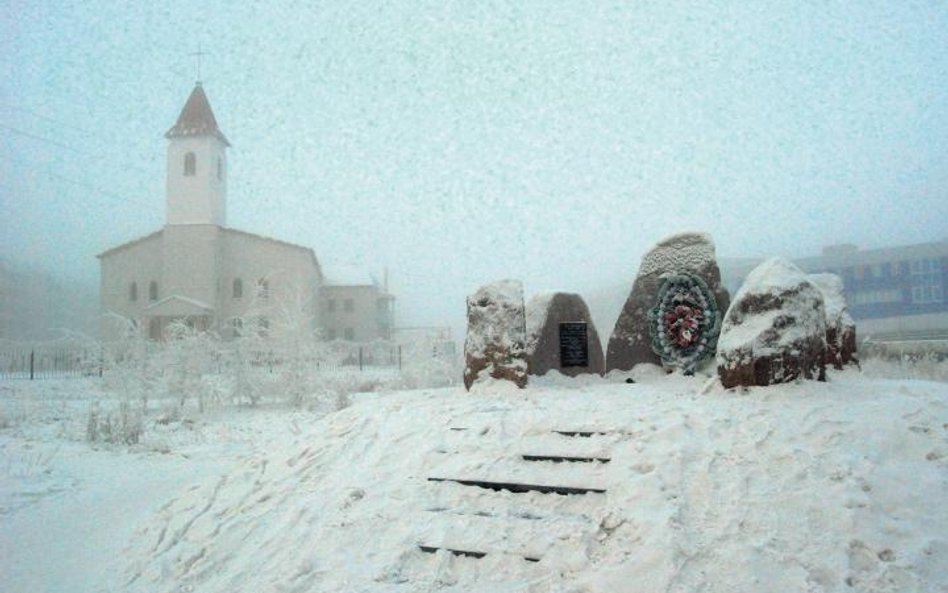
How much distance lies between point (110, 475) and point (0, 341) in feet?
38.0

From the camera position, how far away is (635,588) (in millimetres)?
3639

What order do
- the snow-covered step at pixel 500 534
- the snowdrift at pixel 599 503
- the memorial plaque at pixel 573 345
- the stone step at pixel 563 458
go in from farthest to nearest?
the memorial plaque at pixel 573 345
the stone step at pixel 563 458
the snow-covered step at pixel 500 534
the snowdrift at pixel 599 503

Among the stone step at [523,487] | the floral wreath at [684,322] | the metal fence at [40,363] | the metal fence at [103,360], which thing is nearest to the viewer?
the stone step at [523,487]

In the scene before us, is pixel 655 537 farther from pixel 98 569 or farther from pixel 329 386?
pixel 329 386

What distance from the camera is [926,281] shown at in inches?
→ 851

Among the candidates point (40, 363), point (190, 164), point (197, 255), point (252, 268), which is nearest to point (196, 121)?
point (190, 164)

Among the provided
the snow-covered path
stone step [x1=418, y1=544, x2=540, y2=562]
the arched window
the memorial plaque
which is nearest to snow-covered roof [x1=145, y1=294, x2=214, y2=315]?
the arched window

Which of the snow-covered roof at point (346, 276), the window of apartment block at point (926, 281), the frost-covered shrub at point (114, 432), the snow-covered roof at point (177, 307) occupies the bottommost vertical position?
the frost-covered shrub at point (114, 432)

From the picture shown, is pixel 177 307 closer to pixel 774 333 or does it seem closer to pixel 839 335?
pixel 839 335

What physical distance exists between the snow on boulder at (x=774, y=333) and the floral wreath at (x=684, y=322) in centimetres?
184

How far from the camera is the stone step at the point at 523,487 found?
484cm

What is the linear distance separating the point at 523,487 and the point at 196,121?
122 feet

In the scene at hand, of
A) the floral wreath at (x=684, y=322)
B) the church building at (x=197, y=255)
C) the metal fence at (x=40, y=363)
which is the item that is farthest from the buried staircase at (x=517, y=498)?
the church building at (x=197, y=255)

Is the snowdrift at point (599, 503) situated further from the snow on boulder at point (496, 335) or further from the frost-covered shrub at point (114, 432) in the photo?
the frost-covered shrub at point (114, 432)
